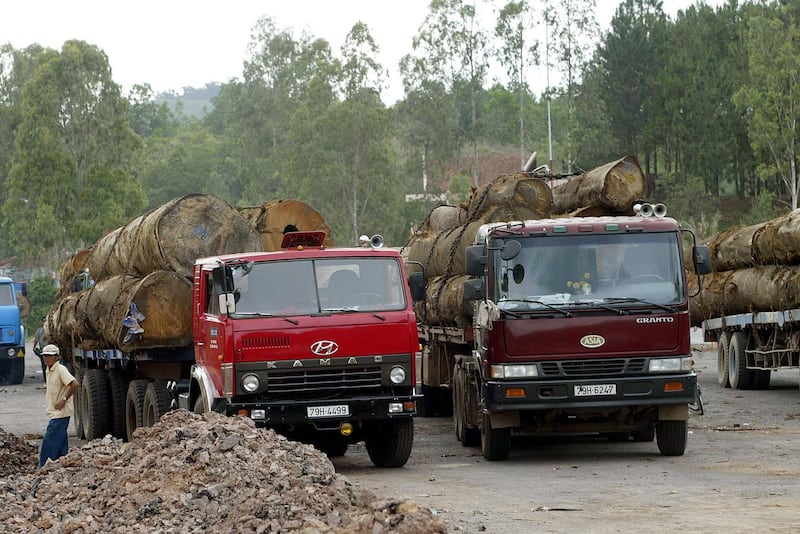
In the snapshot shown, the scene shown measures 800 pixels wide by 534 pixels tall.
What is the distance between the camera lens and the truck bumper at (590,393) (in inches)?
573

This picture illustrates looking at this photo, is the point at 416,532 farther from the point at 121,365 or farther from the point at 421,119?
the point at 421,119

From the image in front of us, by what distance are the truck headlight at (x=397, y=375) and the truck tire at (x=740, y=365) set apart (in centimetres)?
1263

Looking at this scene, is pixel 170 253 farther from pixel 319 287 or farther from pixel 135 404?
pixel 319 287

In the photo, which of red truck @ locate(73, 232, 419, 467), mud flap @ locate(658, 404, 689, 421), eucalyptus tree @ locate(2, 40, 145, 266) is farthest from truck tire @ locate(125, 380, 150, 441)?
eucalyptus tree @ locate(2, 40, 145, 266)

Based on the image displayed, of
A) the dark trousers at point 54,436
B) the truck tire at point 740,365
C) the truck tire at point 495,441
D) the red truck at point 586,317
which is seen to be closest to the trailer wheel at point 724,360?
the truck tire at point 740,365

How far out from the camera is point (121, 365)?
61.0 feet

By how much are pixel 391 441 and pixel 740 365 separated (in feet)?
40.1

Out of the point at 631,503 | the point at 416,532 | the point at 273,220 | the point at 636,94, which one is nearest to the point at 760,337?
the point at 273,220

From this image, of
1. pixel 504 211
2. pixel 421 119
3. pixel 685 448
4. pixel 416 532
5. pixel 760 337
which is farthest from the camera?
pixel 421 119

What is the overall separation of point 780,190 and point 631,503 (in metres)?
62.1

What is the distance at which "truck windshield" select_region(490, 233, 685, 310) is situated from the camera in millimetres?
14617

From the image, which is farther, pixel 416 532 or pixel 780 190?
pixel 780 190

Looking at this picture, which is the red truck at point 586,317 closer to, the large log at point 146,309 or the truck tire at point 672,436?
the truck tire at point 672,436

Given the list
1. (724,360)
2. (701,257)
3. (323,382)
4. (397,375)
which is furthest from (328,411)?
(724,360)
